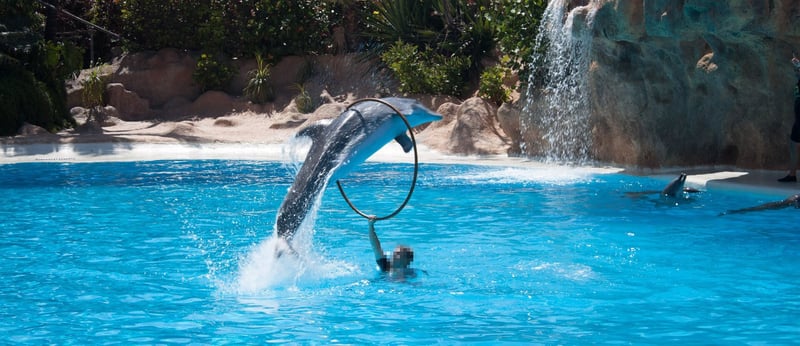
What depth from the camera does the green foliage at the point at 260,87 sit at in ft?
70.7

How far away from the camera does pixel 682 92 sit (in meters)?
13.2

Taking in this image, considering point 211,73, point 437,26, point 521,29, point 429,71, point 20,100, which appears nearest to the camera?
point 521,29

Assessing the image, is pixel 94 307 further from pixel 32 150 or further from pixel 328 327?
pixel 32 150

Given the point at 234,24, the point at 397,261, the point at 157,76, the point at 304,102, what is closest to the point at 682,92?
the point at 397,261

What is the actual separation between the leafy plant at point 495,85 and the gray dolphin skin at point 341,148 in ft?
38.4

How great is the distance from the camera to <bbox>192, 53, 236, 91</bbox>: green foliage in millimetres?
22141

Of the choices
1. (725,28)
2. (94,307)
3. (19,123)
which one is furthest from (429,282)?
(19,123)

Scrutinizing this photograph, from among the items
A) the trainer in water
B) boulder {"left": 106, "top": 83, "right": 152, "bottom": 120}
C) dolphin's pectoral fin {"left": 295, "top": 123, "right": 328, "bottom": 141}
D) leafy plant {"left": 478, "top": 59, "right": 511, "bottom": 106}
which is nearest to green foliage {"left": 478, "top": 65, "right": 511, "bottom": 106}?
leafy plant {"left": 478, "top": 59, "right": 511, "bottom": 106}

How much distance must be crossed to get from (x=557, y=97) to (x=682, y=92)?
2076mm

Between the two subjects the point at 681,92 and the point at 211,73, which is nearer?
the point at 681,92

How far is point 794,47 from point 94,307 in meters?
9.27

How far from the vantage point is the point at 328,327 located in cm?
536

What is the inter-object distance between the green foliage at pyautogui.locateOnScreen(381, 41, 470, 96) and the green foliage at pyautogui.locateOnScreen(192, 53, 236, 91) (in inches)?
192

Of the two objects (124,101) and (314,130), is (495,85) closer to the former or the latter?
(124,101)
